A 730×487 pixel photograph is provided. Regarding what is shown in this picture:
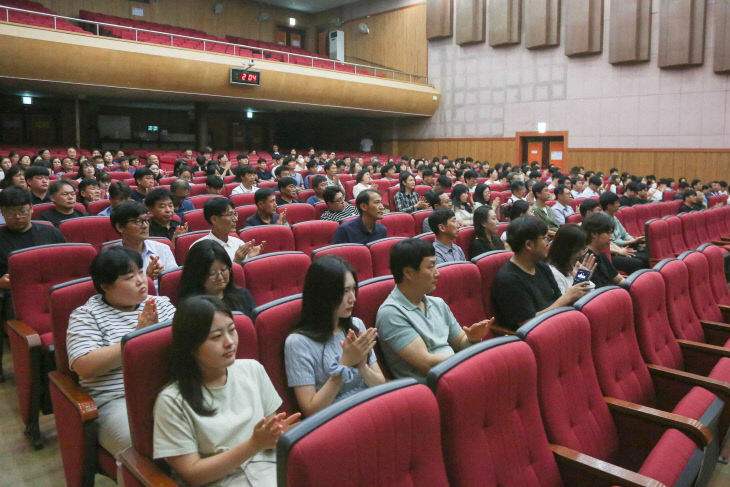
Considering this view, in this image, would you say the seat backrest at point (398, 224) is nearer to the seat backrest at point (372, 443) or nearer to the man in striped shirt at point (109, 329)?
the man in striped shirt at point (109, 329)

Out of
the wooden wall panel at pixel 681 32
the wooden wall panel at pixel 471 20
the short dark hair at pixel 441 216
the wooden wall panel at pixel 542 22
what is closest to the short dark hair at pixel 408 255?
the short dark hair at pixel 441 216

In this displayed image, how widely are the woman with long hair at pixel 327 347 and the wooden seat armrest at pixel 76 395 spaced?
0.71 meters

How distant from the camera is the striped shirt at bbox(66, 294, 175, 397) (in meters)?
1.99

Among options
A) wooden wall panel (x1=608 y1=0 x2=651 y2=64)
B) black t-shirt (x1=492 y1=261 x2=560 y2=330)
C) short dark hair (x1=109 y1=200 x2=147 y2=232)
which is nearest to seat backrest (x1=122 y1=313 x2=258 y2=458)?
short dark hair (x1=109 y1=200 x2=147 y2=232)

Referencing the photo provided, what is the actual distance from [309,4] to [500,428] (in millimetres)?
19318

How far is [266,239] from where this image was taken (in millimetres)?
4016

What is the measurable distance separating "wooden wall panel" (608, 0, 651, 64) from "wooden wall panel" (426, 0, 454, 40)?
184 inches

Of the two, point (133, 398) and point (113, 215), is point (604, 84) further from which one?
point (133, 398)

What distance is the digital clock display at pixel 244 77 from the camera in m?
12.3

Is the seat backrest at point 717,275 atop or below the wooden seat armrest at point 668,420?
atop

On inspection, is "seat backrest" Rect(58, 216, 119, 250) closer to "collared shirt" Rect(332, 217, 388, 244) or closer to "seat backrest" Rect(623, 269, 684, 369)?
"collared shirt" Rect(332, 217, 388, 244)

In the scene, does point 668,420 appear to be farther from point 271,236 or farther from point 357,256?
point 271,236

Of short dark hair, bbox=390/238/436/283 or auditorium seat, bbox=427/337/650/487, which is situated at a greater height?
short dark hair, bbox=390/238/436/283

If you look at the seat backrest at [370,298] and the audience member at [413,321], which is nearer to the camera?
the audience member at [413,321]
